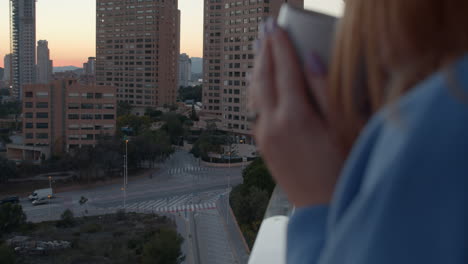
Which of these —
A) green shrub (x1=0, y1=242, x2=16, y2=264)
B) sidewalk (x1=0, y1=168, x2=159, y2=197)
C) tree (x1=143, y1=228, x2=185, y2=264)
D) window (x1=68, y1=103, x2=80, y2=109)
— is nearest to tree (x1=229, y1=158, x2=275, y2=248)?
tree (x1=143, y1=228, x2=185, y2=264)

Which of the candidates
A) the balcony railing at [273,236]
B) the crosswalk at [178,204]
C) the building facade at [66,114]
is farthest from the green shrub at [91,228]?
the balcony railing at [273,236]

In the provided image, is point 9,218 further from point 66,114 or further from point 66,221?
point 66,114

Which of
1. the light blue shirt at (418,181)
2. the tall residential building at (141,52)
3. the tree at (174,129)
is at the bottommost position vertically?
the tree at (174,129)

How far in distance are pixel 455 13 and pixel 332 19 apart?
Result: 0.26 feet

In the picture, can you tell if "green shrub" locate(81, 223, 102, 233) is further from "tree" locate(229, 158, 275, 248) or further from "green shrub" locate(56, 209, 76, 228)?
"tree" locate(229, 158, 275, 248)

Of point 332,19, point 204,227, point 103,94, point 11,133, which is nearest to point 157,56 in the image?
point 11,133

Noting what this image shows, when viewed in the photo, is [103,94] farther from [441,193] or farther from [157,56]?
[441,193]

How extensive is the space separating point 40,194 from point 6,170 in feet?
4.45

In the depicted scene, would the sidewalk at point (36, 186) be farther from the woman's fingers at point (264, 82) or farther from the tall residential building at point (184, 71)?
the tall residential building at point (184, 71)

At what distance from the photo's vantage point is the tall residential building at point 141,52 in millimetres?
25969

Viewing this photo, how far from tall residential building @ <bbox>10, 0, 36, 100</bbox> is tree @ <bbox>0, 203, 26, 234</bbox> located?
3098 centimetres

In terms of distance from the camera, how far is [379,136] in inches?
8.3

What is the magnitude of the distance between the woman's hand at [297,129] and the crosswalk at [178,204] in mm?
9877

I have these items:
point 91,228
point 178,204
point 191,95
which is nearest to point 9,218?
point 91,228
